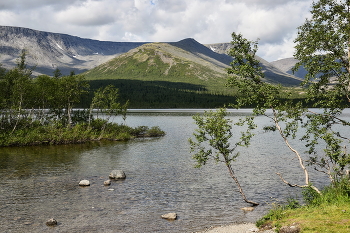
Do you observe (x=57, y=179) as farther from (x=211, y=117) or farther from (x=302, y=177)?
(x=302, y=177)

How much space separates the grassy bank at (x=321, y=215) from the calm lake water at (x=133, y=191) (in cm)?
339

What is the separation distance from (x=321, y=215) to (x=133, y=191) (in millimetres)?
20158

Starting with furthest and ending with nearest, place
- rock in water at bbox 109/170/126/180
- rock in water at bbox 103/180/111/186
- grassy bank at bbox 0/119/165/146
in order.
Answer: grassy bank at bbox 0/119/165/146, rock in water at bbox 109/170/126/180, rock in water at bbox 103/180/111/186

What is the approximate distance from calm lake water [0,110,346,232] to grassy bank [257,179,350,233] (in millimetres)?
3390

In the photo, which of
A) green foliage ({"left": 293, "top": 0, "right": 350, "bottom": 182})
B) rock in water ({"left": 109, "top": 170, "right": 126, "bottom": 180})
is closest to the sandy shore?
green foliage ({"left": 293, "top": 0, "right": 350, "bottom": 182})

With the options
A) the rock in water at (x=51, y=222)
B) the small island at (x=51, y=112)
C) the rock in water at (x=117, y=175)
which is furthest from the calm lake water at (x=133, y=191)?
the small island at (x=51, y=112)

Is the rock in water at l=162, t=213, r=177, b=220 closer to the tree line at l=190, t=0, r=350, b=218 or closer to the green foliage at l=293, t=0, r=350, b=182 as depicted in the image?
the tree line at l=190, t=0, r=350, b=218

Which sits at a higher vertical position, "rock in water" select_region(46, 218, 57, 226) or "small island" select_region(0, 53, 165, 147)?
"small island" select_region(0, 53, 165, 147)

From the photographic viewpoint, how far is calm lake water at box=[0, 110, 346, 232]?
23.6 m

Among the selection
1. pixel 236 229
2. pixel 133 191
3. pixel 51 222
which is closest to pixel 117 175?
pixel 133 191

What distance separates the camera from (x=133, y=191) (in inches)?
1280

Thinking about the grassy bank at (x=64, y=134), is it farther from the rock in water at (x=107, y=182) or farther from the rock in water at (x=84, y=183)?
Result: the rock in water at (x=107, y=182)

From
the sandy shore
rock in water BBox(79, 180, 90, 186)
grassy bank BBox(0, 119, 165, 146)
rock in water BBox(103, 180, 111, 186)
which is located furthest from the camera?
grassy bank BBox(0, 119, 165, 146)

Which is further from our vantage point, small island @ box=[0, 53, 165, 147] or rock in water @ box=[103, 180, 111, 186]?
small island @ box=[0, 53, 165, 147]
